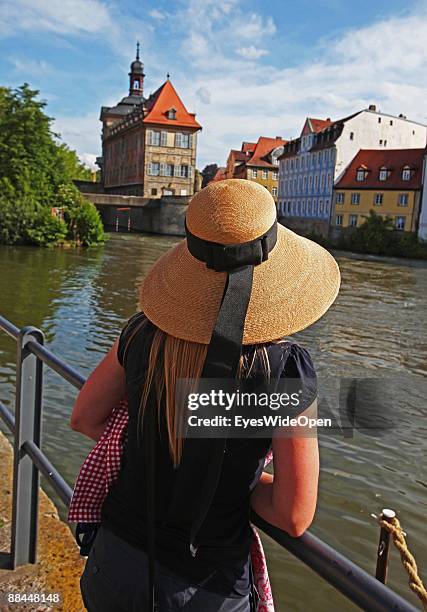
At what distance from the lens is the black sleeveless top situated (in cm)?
144

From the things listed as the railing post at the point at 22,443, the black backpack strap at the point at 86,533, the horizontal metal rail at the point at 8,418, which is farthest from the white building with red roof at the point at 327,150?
the black backpack strap at the point at 86,533

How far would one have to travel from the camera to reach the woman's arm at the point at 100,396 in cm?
165

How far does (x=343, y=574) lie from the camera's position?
128 centimetres

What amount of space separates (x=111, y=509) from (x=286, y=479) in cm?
50

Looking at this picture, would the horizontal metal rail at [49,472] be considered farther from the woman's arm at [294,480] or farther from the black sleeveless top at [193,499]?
the woman's arm at [294,480]

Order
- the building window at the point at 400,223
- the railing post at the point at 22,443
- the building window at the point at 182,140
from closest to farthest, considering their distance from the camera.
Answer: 1. the railing post at the point at 22,443
2. the building window at the point at 400,223
3. the building window at the point at 182,140

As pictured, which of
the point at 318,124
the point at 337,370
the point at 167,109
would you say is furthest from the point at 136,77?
the point at 337,370

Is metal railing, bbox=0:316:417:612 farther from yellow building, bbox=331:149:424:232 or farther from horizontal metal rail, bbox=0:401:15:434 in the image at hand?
yellow building, bbox=331:149:424:232

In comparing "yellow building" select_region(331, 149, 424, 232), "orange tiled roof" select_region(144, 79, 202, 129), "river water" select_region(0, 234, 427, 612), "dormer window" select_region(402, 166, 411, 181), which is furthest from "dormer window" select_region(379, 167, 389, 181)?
"orange tiled roof" select_region(144, 79, 202, 129)

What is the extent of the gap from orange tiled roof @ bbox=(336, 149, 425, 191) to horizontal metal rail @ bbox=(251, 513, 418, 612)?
5343 cm

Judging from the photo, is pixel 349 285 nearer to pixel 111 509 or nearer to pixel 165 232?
pixel 111 509

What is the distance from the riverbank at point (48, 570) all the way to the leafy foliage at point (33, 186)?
124ft

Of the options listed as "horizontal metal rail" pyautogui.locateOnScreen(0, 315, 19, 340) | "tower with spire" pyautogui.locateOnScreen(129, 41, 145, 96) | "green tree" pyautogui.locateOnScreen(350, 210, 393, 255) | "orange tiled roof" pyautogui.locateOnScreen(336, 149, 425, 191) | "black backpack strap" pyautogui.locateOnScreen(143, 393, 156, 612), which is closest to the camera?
"black backpack strap" pyautogui.locateOnScreen(143, 393, 156, 612)

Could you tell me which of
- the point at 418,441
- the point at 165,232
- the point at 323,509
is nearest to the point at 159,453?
the point at 323,509
